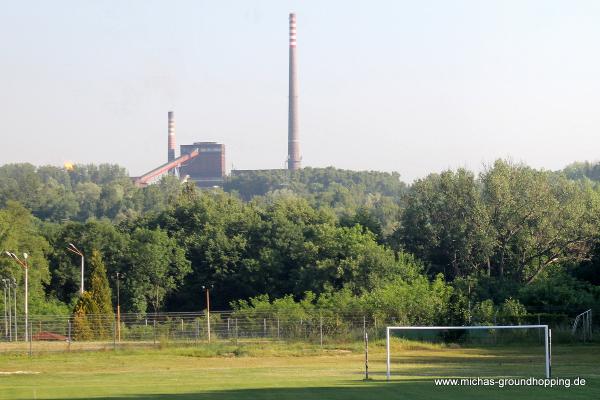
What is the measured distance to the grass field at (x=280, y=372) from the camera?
25172mm

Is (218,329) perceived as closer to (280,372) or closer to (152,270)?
(280,372)

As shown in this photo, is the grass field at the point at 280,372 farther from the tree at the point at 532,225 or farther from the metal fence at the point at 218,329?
the tree at the point at 532,225

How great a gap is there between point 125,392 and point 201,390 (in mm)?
1933

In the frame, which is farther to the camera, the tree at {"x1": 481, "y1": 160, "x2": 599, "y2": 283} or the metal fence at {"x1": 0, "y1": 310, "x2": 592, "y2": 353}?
the tree at {"x1": 481, "y1": 160, "x2": 599, "y2": 283}

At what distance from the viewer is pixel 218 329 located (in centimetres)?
5791

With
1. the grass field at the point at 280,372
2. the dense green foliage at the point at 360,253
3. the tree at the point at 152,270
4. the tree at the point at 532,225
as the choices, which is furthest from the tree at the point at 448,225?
the grass field at the point at 280,372

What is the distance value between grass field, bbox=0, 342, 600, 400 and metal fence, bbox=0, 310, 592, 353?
12.5 feet

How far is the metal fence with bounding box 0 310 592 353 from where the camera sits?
54812 mm

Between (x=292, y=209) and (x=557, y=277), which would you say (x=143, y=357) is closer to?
(x=557, y=277)

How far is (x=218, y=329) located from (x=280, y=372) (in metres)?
22.7

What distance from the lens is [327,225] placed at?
9019 cm

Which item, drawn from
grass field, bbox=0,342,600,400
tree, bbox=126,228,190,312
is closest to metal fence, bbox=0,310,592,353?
grass field, bbox=0,342,600,400

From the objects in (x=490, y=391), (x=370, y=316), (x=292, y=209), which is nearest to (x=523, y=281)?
(x=370, y=316)

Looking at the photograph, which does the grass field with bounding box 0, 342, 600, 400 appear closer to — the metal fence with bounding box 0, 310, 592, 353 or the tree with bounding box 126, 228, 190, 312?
the metal fence with bounding box 0, 310, 592, 353
